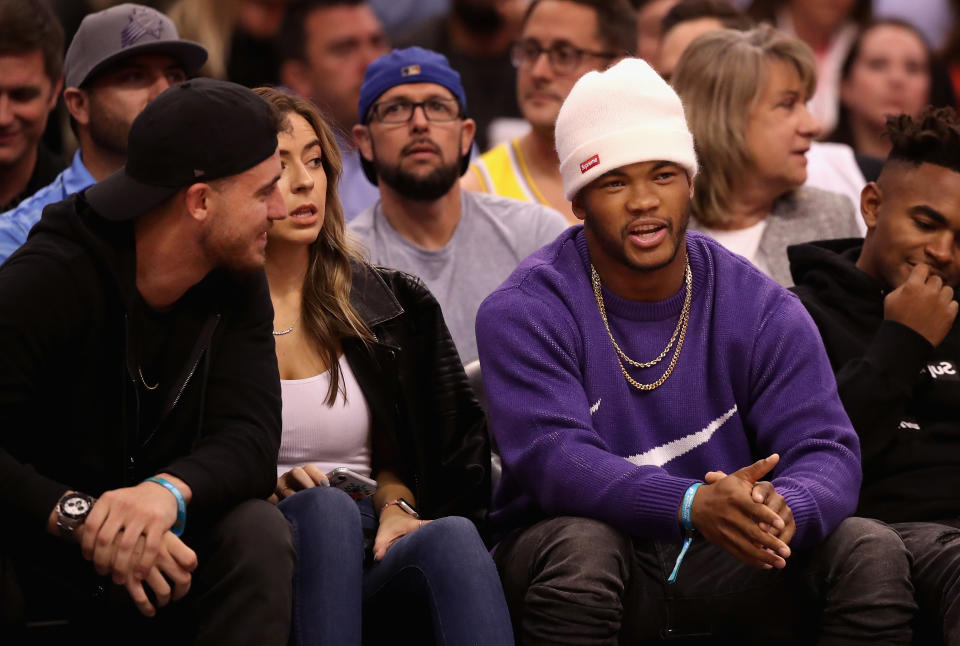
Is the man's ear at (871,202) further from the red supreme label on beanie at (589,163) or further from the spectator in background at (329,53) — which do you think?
the spectator in background at (329,53)

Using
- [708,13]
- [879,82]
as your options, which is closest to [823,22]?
[879,82]

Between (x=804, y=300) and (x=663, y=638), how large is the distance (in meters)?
1.20

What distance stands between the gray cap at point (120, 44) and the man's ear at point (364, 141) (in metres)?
0.59

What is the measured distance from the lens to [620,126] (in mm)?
3492

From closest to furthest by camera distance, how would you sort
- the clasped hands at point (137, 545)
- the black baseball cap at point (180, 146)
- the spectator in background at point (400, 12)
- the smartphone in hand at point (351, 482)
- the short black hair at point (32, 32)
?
the clasped hands at point (137, 545), the black baseball cap at point (180, 146), the smartphone in hand at point (351, 482), the short black hair at point (32, 32), the spectator in background at point (400, 12)

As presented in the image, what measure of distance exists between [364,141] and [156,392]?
1945mm

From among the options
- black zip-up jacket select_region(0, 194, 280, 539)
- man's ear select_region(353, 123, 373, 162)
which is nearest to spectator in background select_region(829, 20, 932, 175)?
man's ear select_region(353, 123, 373, 162)

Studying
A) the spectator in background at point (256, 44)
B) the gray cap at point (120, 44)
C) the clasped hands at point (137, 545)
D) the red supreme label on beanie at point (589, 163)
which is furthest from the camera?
the spectator in background at point (256, 44)

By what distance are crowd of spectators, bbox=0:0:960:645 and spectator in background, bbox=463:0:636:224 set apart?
55 cm

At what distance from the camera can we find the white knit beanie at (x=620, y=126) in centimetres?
347

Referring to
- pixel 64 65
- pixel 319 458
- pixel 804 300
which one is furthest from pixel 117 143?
pixel 804 300

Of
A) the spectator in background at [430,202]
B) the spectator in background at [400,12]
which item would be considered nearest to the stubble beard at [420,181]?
the spectator in background at [430,202]

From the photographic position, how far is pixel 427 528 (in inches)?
127

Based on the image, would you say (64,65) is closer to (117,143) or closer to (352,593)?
(117,143)
